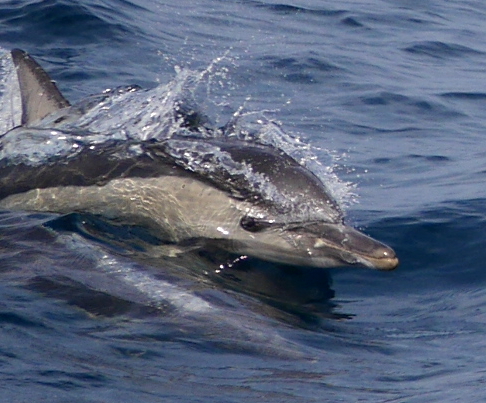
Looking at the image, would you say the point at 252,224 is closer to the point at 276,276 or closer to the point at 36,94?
the point at 276,276

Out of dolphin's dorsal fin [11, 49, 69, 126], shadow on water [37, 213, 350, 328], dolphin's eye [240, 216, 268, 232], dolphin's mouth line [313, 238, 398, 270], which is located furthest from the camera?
dolphin's dorsal fin [11, 49, 69, 126]

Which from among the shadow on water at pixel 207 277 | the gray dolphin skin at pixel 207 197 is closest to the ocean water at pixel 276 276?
the shadow on water at pixel 207 277

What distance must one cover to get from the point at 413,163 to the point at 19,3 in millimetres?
6679

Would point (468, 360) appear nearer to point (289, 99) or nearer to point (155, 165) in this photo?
point (155, 165)

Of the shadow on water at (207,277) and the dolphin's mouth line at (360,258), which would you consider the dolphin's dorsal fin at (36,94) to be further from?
the dolphin's mouth line at (360,258)

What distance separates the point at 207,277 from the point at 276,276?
0.60m

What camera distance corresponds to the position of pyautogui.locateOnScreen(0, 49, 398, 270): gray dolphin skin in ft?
23.9

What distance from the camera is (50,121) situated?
9023 mm

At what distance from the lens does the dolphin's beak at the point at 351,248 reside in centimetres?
689

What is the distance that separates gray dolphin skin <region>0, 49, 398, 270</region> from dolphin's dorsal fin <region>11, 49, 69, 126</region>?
3.18 ft

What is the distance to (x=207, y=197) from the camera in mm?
7633

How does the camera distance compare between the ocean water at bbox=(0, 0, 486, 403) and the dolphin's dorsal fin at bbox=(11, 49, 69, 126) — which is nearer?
the ocean water at bbox=(0, 0, 486, 403)

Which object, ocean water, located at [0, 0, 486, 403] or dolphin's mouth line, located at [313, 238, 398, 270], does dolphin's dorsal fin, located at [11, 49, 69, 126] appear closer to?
ocean water, located at [0, 0, 486, 403]

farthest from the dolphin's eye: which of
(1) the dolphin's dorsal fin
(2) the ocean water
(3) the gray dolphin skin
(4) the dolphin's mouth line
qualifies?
(1) the dolphin's dorsal fin
